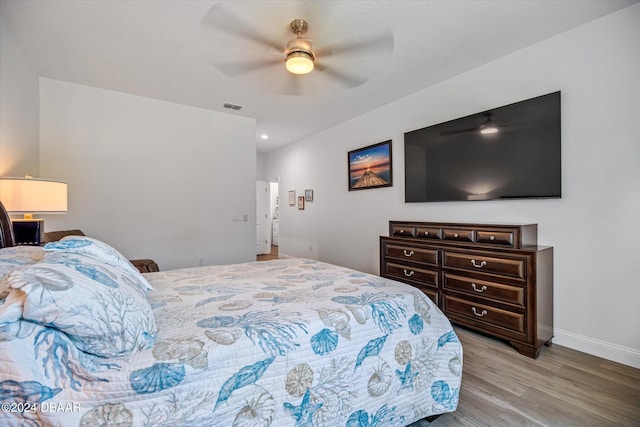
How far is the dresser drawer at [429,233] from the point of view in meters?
3.00

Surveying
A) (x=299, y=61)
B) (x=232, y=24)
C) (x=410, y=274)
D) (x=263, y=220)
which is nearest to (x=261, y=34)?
(x=232, y=24)

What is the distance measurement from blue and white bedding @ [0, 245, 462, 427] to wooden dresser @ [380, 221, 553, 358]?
1124 mm

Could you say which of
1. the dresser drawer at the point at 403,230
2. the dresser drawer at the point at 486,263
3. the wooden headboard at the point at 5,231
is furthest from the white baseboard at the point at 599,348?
the wooden headboard at the point at 5,231

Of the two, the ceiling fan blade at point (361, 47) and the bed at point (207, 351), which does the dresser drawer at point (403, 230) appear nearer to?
the bed at point (207, 351)

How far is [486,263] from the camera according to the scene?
2525 millimetres

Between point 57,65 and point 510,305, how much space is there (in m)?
5.09

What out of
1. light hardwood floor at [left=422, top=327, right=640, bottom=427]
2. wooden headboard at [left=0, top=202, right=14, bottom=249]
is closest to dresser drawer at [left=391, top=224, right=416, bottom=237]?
light hardwood floor at [left=422, top=327, right=640, bottom=427]

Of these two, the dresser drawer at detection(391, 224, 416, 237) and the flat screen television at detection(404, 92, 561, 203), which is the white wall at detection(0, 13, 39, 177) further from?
the flat screen television at detection(404, 92, 561, 203)

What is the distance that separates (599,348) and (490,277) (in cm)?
95

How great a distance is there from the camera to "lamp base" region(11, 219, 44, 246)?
2139 millimetres

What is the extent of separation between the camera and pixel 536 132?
2559 millimetres

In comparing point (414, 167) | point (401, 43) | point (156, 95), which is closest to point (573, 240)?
point (414, 167)

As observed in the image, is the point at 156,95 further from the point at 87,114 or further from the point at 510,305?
the point at 510,305

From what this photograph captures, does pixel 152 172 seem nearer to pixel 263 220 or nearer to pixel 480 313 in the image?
pixel 263 220
